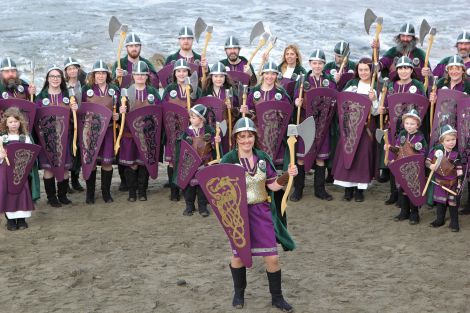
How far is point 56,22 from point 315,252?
64.8 feet

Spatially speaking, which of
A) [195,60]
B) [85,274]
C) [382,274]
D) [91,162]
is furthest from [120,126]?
[382,274]

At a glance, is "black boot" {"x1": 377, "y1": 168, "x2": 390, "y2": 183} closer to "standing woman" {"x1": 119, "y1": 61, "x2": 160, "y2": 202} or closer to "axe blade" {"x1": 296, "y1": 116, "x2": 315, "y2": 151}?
"standing woman" {"x1": 119, "y1": 61, "x2": 160, "y2": 202}

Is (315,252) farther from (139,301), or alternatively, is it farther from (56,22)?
(56,22)

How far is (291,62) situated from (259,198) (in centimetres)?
402

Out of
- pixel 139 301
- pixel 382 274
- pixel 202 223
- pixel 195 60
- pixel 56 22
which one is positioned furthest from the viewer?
pixel 56 22

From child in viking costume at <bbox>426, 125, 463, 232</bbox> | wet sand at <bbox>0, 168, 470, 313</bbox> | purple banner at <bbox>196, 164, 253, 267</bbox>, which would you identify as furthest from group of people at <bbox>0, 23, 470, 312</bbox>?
purple banner at <bbox>196, 164, 253, 267</bbox>

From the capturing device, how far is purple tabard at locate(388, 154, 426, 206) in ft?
24.0

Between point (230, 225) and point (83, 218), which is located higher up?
point (230, 225)

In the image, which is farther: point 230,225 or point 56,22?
point 56,22

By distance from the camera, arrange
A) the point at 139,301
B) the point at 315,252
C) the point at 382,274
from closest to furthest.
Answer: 1. the point at 139,301
2. the point at 382,274
3. the point at 315,252

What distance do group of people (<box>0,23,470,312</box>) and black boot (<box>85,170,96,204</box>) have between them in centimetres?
1

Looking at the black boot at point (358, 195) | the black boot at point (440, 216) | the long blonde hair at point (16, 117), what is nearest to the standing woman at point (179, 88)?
the long blonde hair at point (16, 117)

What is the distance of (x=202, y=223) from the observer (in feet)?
25.4

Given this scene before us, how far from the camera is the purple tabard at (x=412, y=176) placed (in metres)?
7.30
